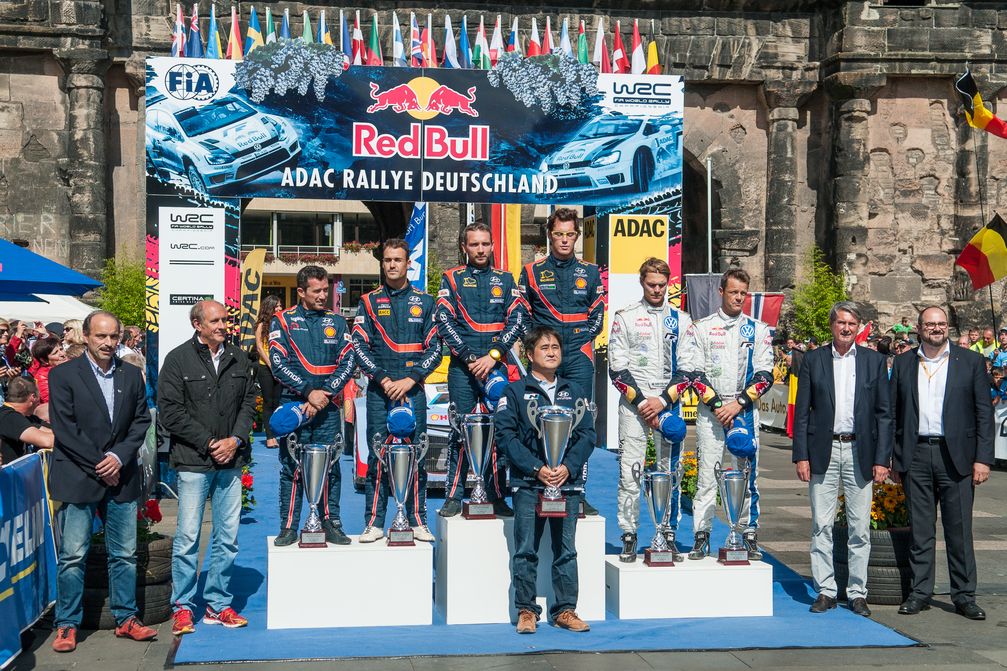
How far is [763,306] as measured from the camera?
19.1 meters

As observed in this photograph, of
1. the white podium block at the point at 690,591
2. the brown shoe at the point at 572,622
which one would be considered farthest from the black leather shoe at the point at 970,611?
the brown shoe at the point at 572,622

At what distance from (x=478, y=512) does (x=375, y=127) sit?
6.60m

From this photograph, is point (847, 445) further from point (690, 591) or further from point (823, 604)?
point (690, 591)

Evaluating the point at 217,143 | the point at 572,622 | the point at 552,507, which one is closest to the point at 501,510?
the point at 552,507

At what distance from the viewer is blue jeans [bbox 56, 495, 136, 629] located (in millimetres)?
6949

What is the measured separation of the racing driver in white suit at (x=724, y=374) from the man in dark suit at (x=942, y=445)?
0.95m

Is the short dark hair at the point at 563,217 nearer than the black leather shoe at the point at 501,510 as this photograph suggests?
No

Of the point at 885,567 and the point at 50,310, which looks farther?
the point at 50,310

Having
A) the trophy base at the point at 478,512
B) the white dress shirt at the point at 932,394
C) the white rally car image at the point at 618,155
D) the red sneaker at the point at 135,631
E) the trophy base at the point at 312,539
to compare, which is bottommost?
the red sneaker at the point at 135,631

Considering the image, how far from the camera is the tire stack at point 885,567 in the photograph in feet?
26.7

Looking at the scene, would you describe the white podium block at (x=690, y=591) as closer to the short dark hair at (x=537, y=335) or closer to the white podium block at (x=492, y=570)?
the white podium block at (x=492, y=570)

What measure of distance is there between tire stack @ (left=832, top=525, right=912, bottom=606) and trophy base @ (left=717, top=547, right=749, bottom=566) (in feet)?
2.59

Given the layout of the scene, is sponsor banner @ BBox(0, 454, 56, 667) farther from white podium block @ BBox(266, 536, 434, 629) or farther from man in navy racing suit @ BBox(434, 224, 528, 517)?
man in navy racing suit @ BBox(434, 224, 528, 517)

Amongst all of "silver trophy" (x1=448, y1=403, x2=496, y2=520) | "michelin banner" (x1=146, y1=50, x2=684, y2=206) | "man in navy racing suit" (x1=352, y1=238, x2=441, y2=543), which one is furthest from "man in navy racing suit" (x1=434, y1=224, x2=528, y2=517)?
"michelin banner" (x1=146, y1=50, x2=684, y2=206)
